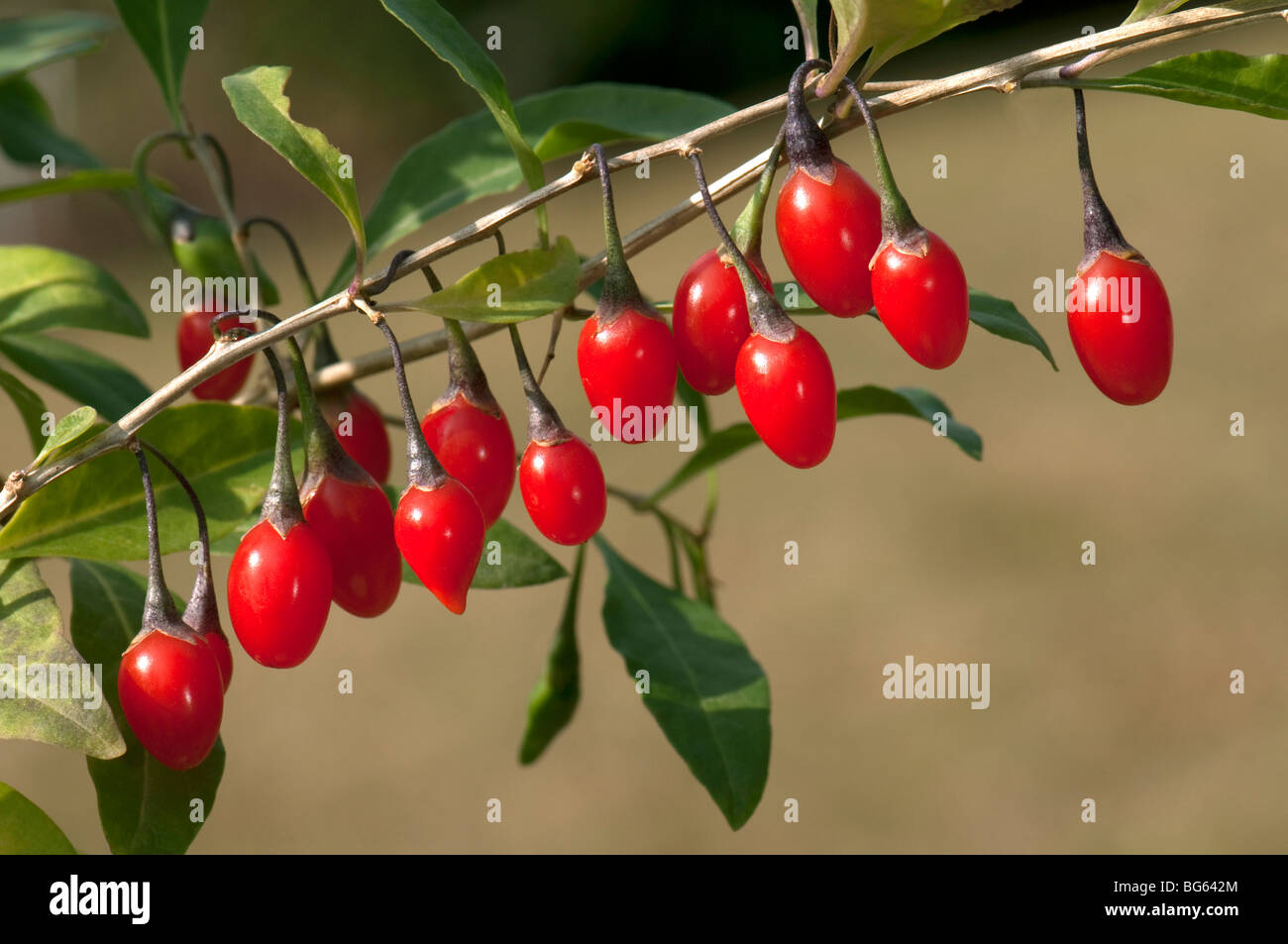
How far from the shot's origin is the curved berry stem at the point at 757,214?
501mm

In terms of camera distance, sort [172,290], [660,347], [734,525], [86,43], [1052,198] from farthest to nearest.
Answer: [1052,198]
[734,525]
[86,43]
[172,290]
[660,347]

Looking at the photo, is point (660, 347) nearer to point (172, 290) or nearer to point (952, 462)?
point (172, 290)

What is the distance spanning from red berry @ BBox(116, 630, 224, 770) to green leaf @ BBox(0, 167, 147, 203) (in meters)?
0.41

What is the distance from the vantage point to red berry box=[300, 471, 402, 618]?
55cm

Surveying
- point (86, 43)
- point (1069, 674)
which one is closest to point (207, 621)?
point (86, 43)

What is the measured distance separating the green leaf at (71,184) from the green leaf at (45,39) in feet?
0.27

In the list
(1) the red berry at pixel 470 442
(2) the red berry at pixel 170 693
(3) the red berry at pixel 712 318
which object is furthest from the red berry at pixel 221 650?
(3) the red berry at pixel 712 318

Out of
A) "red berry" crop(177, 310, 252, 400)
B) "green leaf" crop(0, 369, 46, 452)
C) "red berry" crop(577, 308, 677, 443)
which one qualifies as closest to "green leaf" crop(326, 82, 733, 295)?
"red berry" crop(177, 310, 252, 400)

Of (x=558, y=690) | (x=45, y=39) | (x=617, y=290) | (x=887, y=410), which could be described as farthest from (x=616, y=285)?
(x=45, y=39)

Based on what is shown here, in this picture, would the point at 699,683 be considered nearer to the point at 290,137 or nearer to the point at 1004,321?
the point at 1004,321

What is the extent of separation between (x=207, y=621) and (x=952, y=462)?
10.8ft

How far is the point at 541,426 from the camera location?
0.53 meters

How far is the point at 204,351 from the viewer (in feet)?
2.62

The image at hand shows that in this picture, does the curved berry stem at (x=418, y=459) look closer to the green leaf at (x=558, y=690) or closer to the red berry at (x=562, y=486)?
the red berry at (x=562, y=486)
